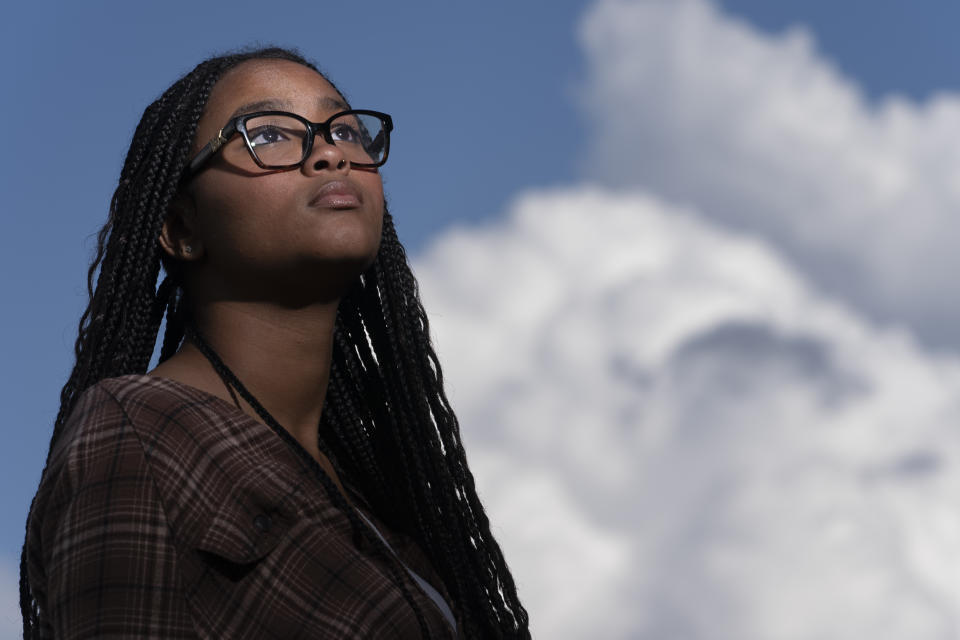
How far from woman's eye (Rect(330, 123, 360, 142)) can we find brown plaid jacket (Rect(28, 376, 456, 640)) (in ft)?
3.12

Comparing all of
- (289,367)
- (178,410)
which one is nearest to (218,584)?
(178,410)

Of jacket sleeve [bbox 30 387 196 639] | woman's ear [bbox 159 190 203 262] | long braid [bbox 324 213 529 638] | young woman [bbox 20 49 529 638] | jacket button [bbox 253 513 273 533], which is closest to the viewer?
jacket sleeve [bbox 30 387 196 639]

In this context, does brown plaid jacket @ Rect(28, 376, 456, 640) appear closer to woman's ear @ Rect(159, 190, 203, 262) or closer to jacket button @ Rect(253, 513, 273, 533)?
jacket button @ Rect(253, 513, 273, 533)

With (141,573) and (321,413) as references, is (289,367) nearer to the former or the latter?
(321,413)

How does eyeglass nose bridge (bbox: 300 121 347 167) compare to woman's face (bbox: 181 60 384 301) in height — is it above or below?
above

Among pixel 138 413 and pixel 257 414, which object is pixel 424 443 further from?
pixel 138 413

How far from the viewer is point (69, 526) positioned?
11.4ft

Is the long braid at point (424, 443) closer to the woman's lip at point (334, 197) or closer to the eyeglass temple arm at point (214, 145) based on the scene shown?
the woman's lip at point (334, 197)

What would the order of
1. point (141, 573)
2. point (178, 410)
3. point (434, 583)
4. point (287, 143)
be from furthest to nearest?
point (434, 583)
point (287, 143)
point (178, 410)
point (141, 573)

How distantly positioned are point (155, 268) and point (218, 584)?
4.03 ft

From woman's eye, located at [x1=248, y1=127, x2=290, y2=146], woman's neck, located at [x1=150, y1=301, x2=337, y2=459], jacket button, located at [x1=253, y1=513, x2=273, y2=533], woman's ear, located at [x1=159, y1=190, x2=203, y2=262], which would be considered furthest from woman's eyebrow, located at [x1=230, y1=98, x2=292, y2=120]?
Result: jacket button, located at [x1=253, y1=513, x2=273, y2=533]

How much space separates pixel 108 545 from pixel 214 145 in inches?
52.9

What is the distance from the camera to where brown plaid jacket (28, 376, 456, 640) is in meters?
3.41

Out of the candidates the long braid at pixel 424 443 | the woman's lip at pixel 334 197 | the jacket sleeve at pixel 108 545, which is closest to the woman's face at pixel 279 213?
the woman's lip at pixel 334 197
